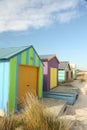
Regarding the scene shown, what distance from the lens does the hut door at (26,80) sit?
10.5 m

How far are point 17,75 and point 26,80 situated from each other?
1.77m

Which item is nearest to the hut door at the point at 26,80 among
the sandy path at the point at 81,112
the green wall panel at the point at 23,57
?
the green wall panel at the point at 23,57

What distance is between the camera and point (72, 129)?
6.36m

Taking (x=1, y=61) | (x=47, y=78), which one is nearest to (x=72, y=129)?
(x=1, y=61)

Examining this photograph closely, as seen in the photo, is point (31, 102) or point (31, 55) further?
point (31, 55)

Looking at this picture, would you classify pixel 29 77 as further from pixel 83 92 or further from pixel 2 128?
pixel 83 92

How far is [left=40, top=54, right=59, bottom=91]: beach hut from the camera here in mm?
17266

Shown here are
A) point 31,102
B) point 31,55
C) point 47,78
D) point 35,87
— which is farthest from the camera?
point 47,78

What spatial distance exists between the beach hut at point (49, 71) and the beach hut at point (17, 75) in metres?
4.17

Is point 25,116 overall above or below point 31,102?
below

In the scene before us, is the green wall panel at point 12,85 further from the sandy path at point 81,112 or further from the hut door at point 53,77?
the hut door at point 53,77

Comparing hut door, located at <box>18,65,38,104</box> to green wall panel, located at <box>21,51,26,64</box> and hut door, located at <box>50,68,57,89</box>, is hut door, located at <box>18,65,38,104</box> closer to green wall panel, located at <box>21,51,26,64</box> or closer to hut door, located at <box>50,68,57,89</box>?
green wall panel, located at <box>21,51,26,64</box>

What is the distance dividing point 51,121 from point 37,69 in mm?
7413

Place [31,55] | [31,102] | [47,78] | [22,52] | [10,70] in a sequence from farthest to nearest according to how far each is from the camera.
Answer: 1. [47,78]
2. [31,55]
3. [22,52]
4. [10,70]
5. [31,102]
